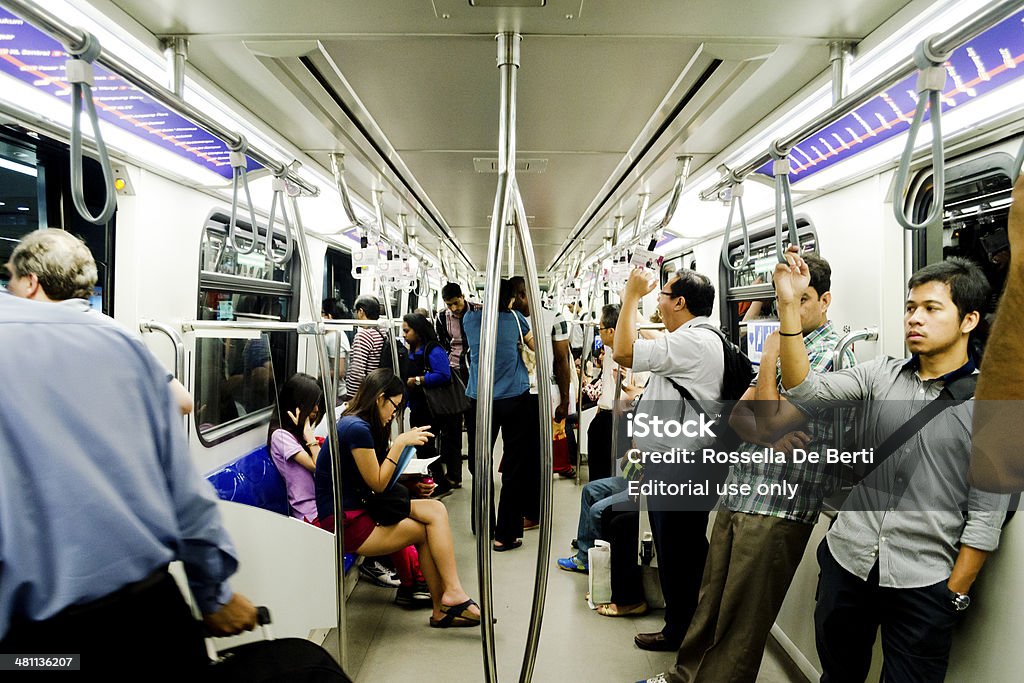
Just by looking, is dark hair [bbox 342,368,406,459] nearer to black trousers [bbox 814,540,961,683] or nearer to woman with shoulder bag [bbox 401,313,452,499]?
woman with shoulder bag [bbox 401,313,452,499]

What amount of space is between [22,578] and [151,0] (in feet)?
3.72

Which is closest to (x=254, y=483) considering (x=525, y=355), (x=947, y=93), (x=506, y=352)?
(x=506, y=352)

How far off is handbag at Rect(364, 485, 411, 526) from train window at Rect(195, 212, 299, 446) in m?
0.92

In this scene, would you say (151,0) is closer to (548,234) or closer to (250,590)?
(250,590)

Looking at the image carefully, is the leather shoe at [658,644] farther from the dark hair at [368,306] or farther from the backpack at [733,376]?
the dark hair at [368,306]

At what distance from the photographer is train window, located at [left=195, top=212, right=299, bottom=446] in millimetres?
→ 3051

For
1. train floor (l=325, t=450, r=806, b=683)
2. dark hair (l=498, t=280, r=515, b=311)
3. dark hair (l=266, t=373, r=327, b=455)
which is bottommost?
train floor (l=325, t=450, r=806, b=683)

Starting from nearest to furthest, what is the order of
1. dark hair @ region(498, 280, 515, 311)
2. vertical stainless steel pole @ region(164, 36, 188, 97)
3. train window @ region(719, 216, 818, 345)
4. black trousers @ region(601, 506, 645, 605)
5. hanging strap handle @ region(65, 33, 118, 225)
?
hanging strap handle @ region(65, 33, 118, 225)
vertical stainless steel pole @ region(164, 36, 188, 97)
dark hair @ region(498, 280, 515, 311)
black trousers @ region(601, 506, 645, 605)
train window @ region(719, 216, 818, 345)

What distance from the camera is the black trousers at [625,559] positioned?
119 inches

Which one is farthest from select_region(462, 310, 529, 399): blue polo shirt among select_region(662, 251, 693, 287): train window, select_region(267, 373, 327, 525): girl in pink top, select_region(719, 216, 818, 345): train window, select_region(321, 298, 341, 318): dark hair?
select_region(321, 298, 341, 318): dark hair

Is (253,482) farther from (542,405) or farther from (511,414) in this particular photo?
(542,405)

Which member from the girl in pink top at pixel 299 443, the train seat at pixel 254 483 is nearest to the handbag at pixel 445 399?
the girl in pink top at pixel 299 443

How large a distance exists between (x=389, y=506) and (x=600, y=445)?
1.97 metres

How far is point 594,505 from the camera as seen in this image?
326 cm
